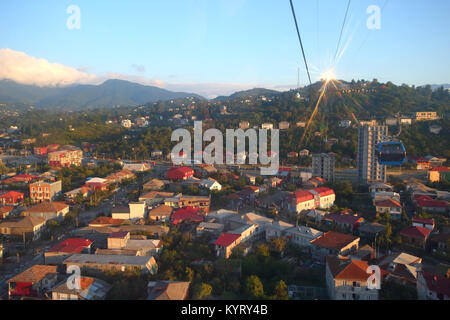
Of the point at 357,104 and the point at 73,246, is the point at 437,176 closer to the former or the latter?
the point at 73,246

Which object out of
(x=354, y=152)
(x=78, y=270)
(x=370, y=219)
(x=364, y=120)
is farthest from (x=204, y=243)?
(x=364, y=120)

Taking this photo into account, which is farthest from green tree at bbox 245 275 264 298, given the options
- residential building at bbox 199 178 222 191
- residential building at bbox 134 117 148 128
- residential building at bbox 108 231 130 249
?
residential building at bbox 134 117 148 128

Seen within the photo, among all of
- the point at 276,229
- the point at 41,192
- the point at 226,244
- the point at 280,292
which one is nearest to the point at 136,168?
the point at 41,192

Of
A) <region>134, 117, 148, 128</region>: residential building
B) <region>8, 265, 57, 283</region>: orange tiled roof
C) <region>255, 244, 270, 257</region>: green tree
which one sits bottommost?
<region>8, 265, 57, 283</region>: orange tiled roof

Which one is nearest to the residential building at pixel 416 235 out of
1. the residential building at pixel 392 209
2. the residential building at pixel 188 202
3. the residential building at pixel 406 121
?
the residential building at pixel 392 209

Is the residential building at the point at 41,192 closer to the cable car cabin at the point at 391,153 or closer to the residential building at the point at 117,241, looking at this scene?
the residential building at the point at 117,241

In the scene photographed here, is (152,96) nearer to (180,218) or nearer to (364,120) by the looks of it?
(364,120)

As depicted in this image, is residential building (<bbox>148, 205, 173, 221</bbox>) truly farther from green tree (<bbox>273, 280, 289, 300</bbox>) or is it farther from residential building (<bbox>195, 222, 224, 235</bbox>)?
green tree (<bbox>273, 280, 289, 300</bbox>)

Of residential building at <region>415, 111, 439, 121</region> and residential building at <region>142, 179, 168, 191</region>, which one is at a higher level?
residential building at <region>415, 111, 439, 121</region>

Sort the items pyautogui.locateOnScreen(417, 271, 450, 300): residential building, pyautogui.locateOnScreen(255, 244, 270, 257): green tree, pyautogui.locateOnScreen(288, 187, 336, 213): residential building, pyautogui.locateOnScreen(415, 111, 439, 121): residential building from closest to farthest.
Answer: pyautogui.locateOnScreen(417, 271, 450, 300): residential building, pyautogui.locateOnScreen(255, 244, 270, 257): green tree, pyautogui.locateOnScreen(288, 187, 336, 213): residential building, pyautogui.locateOnScreen(415, 111, 439, 121): residential building
